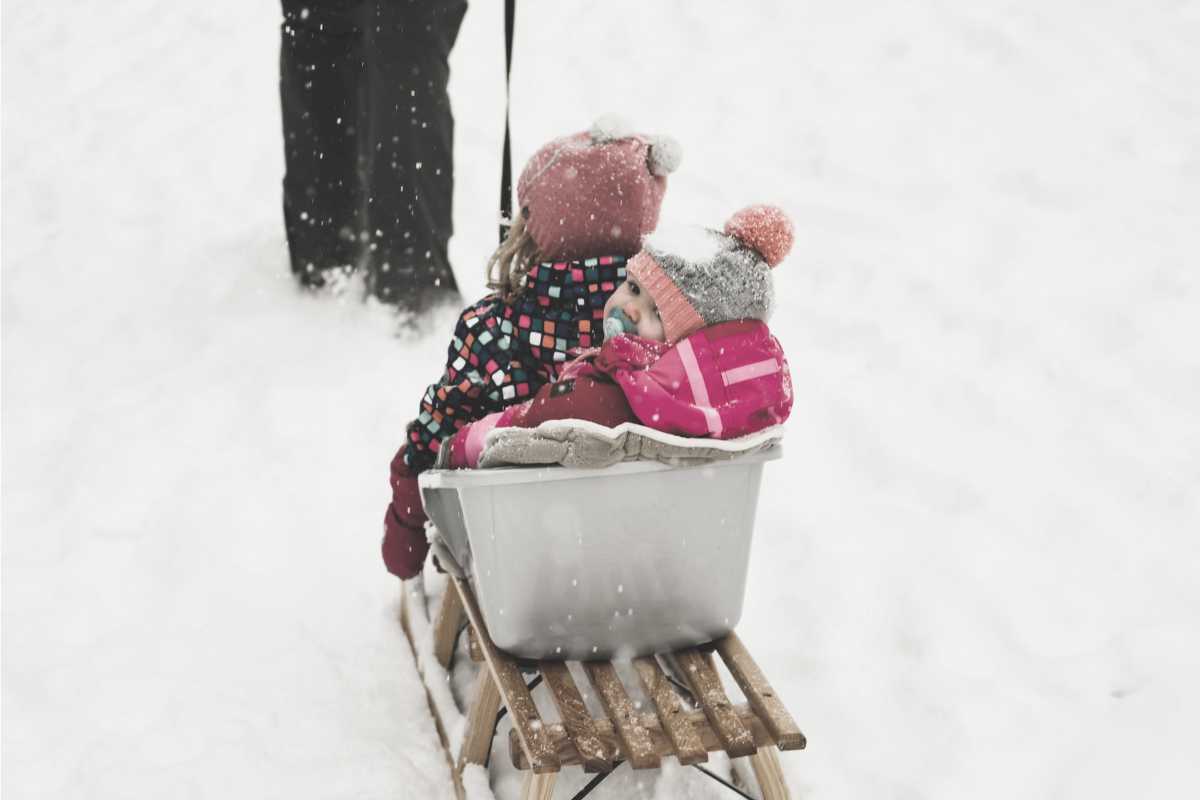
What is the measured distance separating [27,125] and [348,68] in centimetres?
208

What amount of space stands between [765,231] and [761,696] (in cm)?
80

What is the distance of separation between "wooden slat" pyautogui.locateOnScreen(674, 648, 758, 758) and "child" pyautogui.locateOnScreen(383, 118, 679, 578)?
596mm

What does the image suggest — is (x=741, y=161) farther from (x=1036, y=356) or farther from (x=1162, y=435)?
(x=1162, y=435)

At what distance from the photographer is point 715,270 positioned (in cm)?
176

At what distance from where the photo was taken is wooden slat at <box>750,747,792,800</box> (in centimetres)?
201

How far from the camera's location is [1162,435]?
123 inches

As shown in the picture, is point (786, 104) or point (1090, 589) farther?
point (786, 104)

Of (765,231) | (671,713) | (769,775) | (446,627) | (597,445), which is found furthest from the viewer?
(446,627)

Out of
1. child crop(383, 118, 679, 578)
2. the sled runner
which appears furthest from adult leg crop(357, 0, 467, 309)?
the sled runner

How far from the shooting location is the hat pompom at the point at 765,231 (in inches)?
70.4

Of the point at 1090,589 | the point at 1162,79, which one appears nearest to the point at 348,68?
the point at 1090,589

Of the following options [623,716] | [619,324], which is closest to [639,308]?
[619,324]

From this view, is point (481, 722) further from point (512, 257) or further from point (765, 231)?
point (765, 231)

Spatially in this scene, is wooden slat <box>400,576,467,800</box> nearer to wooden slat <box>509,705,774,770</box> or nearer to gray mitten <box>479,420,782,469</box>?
wooden slat <box>509,705,774,770</box>
